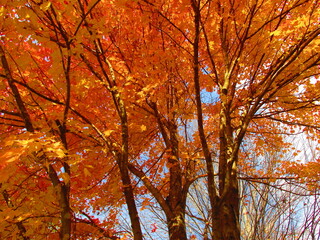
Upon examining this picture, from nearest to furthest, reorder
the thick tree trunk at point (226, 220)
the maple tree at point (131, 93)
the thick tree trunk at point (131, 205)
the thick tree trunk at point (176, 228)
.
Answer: the maple tree at point (131, 93)
the thick tree trunk at point (226, 220)
the thick tree trunk at point (131, 205)
the thick tree trunk at point (176, 228)

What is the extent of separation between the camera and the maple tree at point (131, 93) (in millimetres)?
2291

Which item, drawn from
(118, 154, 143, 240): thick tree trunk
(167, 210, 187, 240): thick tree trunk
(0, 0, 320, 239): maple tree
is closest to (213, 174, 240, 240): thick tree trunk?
(0, 0, 320, 239): maple tree

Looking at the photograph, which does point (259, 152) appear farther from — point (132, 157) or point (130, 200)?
point (130, 200)

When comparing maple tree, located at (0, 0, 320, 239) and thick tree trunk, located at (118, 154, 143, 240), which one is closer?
maple tree, located at (0, 0, 320, 239)

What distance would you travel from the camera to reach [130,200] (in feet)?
10.4

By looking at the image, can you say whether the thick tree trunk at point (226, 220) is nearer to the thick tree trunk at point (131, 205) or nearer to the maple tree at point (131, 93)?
the maple tree at point (131, 93)

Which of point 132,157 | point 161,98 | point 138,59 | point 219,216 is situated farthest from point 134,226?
Result: point 138,59

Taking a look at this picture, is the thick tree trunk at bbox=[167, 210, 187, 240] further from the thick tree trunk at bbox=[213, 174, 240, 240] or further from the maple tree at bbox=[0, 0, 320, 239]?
the thick tree trunk at bbox=[213, 174, 240, 240]

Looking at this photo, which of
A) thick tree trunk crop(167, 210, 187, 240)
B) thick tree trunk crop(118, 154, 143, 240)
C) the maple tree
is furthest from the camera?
thick tree trunk crop(167, 210, 187, 240)

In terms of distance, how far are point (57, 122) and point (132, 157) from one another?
1765 mm

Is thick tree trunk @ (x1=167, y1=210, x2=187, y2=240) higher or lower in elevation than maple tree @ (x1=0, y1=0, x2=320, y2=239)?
lower

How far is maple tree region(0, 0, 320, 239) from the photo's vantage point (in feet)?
7.52

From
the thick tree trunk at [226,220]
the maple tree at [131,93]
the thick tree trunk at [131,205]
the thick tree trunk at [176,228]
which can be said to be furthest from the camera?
the thick tree trunk at [176,228]

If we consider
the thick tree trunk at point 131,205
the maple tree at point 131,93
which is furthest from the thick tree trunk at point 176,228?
the thick tree trunk at point 131,205
